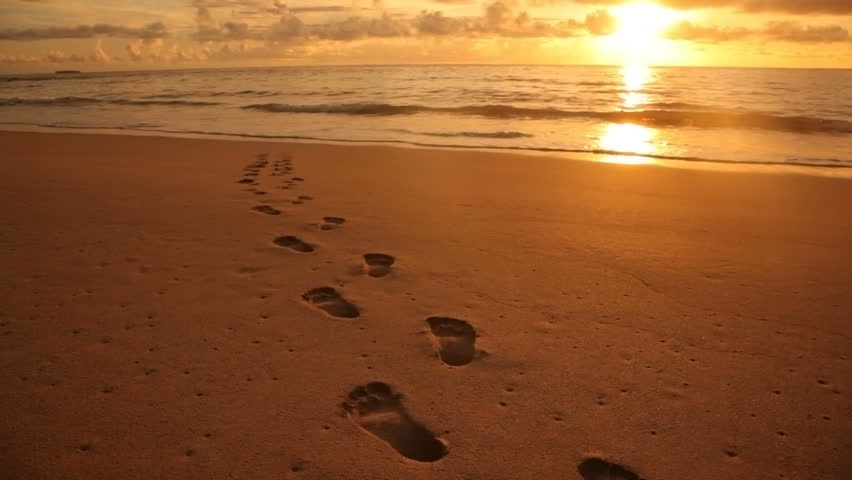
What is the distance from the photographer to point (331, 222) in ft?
16.5

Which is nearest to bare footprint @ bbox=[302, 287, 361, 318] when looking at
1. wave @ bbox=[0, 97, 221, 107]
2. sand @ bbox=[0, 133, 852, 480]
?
sand @ bbox=[0, 133, 852, 480]

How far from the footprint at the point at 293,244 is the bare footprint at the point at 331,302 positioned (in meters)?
0.79

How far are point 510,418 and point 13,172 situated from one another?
7.85 meters

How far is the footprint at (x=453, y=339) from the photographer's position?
112 inches

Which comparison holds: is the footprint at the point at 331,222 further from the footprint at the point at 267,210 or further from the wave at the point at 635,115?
the wave at the point at 635,115

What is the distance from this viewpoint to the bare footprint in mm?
3297

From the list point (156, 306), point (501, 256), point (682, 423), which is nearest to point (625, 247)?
point (501, 256)

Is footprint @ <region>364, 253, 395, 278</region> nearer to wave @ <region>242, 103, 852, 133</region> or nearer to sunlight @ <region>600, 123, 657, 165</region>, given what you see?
sunlight @ <region>600, 123, 657, 165</region>

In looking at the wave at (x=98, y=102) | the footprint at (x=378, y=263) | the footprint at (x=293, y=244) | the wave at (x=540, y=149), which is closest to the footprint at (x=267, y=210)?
the footprint at (x=293, y=244)

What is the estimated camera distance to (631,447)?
2236 millimetres

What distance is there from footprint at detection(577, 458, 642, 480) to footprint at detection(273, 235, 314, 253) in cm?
274

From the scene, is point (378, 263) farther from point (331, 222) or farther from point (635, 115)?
point (635, 115)

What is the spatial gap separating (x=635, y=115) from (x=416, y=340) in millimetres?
17047

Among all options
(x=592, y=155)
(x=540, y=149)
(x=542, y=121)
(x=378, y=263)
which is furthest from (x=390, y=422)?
(x=542, y=121)
